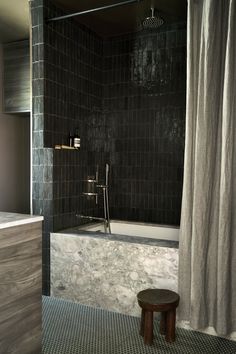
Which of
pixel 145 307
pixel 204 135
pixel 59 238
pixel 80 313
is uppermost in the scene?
pixel 204 135

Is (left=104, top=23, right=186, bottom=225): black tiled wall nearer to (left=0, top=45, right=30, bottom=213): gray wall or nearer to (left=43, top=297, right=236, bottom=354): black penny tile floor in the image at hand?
(left=0, top=45, right=30, bottom=213): gray wall

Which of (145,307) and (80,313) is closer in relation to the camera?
(145,307)

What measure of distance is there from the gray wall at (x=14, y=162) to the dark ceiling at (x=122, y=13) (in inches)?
55.8

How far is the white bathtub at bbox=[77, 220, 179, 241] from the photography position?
3.48 m

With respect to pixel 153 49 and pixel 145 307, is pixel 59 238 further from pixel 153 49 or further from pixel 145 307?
pixel 153 49

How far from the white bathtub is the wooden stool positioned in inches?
44.0

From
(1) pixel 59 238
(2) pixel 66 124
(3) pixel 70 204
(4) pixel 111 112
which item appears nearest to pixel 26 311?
(1) pixel 59 238

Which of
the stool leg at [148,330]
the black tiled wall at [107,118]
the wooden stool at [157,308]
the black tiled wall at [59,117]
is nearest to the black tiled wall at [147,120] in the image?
A: the black tiled wall at [107,118]

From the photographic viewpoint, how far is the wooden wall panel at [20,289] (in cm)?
174

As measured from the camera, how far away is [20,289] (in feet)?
6.04

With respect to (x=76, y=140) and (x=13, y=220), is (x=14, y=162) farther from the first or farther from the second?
(x=13, y=220)

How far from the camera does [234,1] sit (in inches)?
85.5

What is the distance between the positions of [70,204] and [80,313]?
3.33 ft

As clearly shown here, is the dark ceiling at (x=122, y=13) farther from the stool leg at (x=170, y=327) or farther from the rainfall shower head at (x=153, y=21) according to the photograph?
the stool leg at (x=170, y=327)
